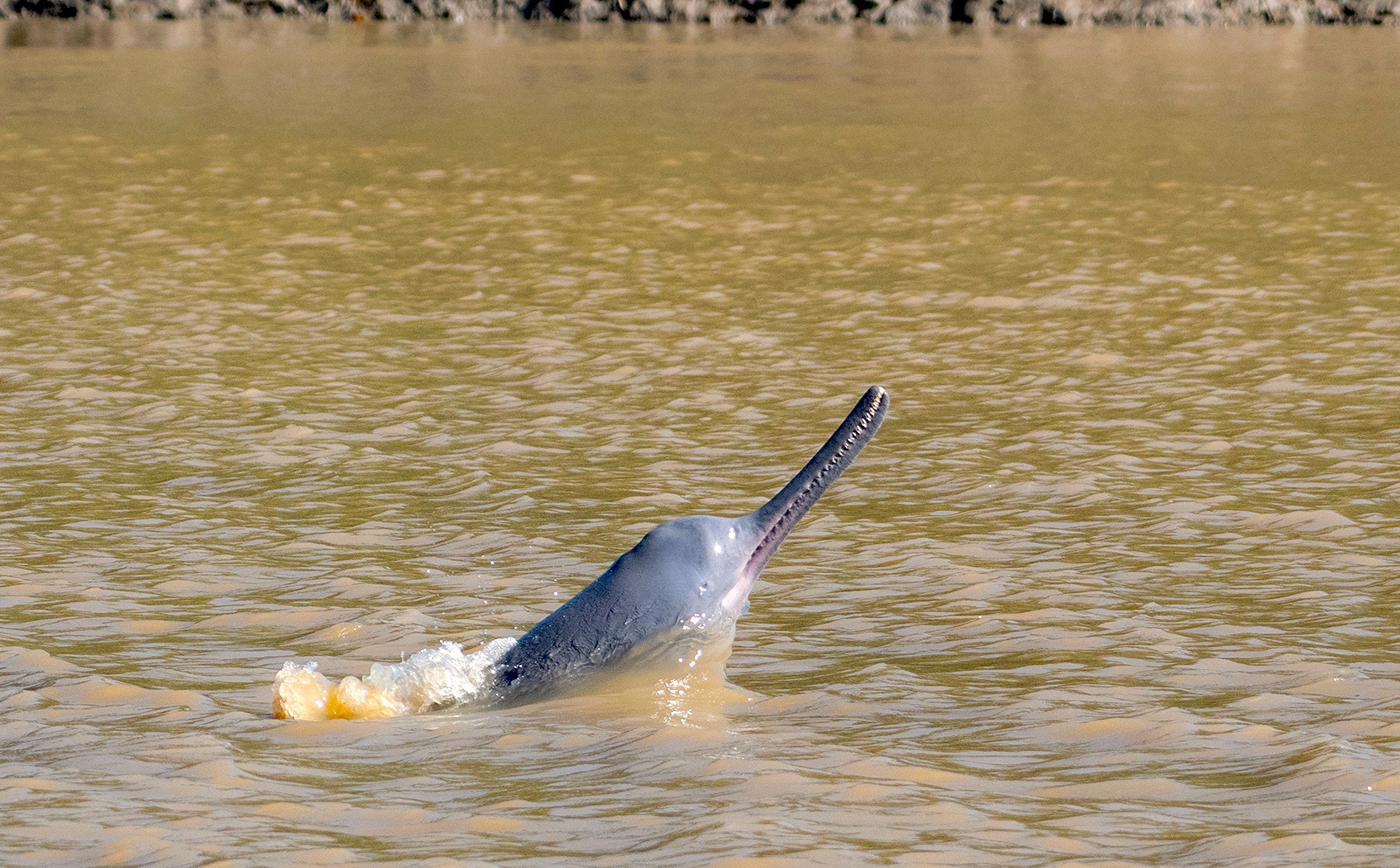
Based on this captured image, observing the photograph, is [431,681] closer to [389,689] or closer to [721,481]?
[389,689]

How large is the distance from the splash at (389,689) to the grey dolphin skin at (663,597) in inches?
3.6

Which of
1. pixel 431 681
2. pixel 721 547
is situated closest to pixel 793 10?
pixel 721 547

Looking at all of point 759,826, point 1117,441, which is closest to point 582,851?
A: point 759,826

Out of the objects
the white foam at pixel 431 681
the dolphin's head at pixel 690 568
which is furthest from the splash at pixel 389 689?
the dolphin's head at pixel 690 568

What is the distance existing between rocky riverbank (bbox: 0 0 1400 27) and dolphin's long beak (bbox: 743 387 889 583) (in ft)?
122

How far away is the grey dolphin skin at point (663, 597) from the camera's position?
20.1 ft

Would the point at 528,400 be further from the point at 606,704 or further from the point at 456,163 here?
the point at 456,163

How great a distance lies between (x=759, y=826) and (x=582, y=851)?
48 centimetres

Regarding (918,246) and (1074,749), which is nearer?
(1074,749)

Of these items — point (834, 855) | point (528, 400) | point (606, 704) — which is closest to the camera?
point (834, 855)

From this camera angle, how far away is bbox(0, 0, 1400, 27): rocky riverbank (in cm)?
4175

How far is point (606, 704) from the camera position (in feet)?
20.0

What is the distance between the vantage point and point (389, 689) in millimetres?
6074

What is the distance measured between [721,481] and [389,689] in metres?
3.53
